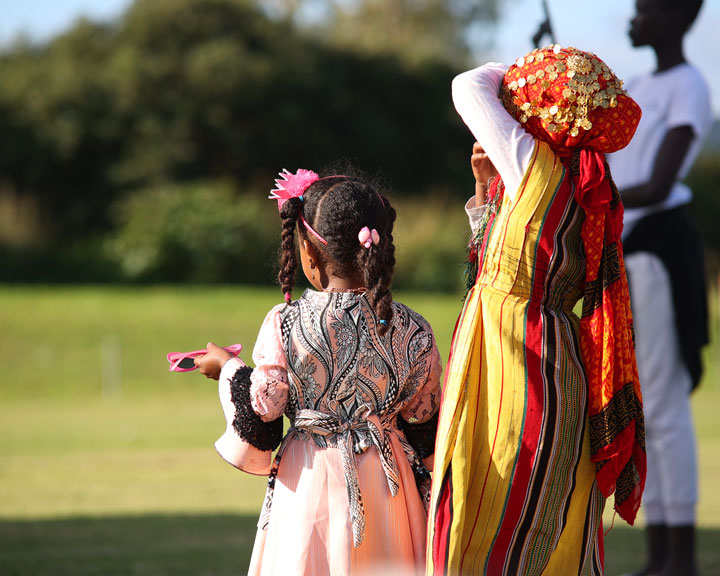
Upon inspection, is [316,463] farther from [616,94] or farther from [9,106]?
[9,106]

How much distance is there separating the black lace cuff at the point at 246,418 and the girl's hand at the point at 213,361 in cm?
8

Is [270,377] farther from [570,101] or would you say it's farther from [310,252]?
[570,101]

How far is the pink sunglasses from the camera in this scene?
8.35ft

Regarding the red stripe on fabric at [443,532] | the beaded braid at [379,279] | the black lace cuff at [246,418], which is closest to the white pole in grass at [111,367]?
the black lace cuff at [246,418]

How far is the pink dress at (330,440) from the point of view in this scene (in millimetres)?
2473

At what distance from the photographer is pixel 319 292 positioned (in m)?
2.57

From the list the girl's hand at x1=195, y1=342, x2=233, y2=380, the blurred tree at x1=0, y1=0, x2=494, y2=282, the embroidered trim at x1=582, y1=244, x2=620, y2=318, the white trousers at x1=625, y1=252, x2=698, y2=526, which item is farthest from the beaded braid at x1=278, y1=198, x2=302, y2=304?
the blurred tree at x1=0, y1=0, x2=494, y2=282

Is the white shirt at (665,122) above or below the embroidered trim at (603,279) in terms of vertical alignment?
above

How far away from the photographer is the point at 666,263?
13.7 feet

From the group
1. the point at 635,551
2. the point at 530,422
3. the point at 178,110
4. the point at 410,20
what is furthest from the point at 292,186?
the point at 410,20

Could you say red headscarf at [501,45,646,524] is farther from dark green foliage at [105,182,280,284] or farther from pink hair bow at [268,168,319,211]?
dark green foliage at [105,182,280,284]

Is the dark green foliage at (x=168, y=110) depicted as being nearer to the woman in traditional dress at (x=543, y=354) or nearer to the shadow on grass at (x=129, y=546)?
the shadow on grass at (x=129, y=546)

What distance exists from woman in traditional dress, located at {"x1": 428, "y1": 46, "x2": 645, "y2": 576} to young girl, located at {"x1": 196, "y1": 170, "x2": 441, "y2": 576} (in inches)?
6.8

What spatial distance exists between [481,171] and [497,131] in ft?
0.67
